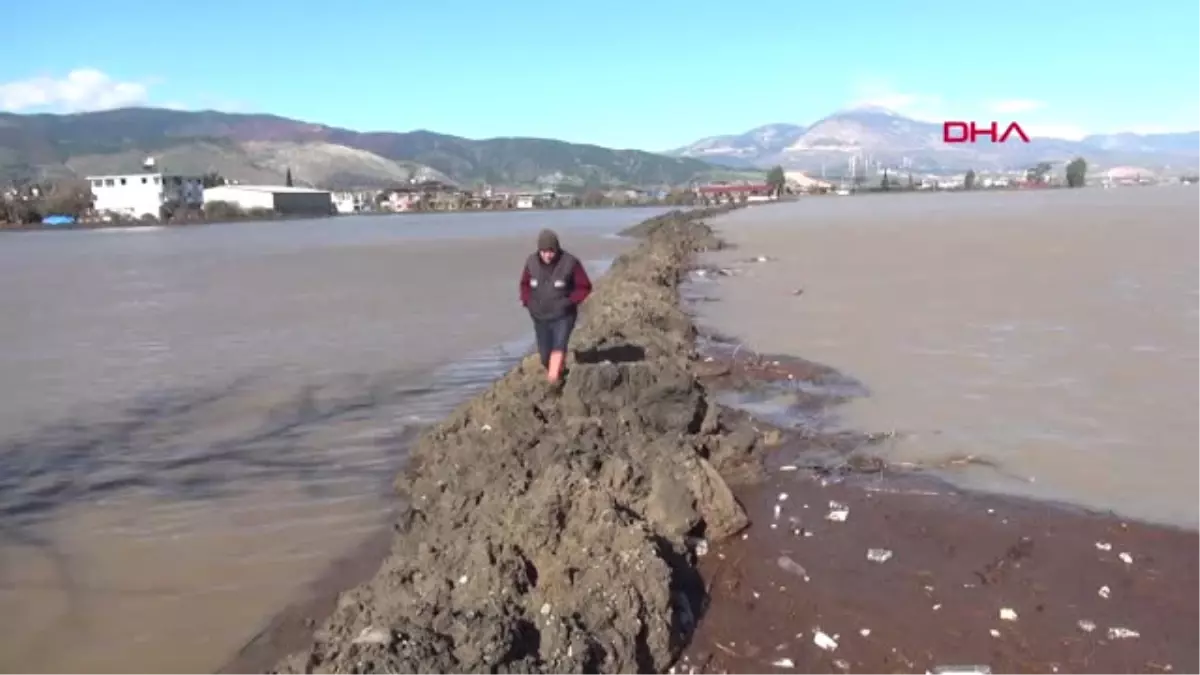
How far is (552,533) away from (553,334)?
3.99m

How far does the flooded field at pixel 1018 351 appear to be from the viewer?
811 centimetres

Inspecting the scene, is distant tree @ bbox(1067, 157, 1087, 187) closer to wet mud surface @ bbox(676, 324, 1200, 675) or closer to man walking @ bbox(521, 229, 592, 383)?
man walking @ bbox(521, 229, 592, 383)

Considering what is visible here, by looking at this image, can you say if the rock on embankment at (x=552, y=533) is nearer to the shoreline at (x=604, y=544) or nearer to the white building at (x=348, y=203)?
the shoreline at (x=604, y=544)

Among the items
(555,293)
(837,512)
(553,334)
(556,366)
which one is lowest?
(837,512)

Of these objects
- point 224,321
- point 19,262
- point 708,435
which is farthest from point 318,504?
point 19,262

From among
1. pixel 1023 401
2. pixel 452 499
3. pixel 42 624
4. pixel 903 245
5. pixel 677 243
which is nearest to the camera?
pixel 42 624

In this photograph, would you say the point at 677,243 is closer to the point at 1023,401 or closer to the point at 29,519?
the point at 1023,401

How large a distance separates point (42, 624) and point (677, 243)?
3120 cm

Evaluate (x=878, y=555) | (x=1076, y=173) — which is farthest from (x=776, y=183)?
(x=878, y=555)

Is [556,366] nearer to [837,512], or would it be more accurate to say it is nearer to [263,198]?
[837,512]

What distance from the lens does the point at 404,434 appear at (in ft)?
34.5

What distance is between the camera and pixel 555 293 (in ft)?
29.6

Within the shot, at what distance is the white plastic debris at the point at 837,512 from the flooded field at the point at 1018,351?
1331 millimetres

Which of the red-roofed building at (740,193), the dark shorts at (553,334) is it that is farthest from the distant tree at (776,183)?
the dark shorts at (553,334)
